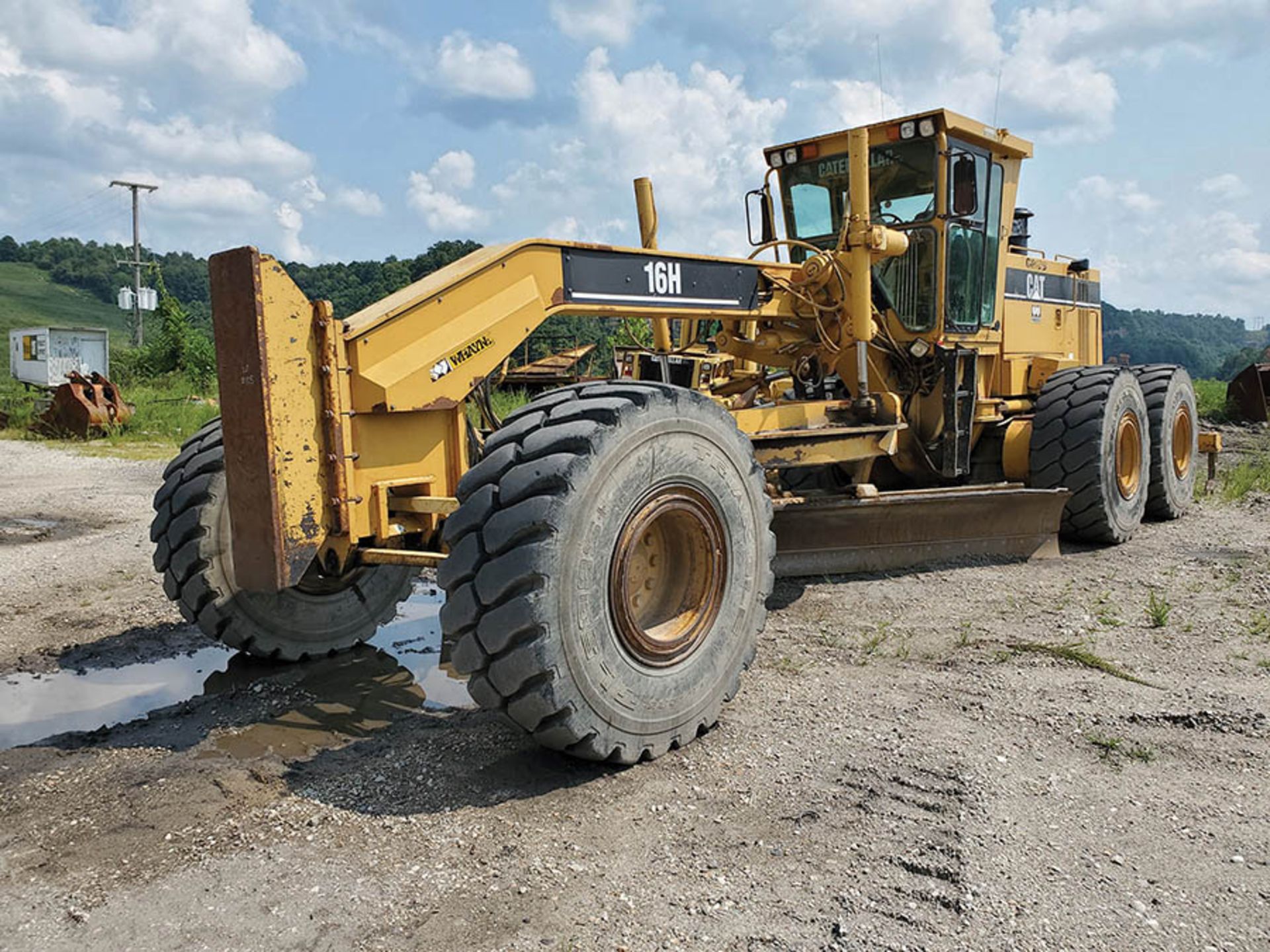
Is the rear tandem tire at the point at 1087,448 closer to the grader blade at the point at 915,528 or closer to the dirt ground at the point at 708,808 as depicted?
the grader blade at the point at 915,528

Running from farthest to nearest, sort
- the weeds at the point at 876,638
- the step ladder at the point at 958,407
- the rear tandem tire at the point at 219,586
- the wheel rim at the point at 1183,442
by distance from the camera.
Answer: the wheel rim at the point at 1183,442 < the step ladder at the point at 958,407 < the weeds at the point at 876,638 < the rear tandem tire at the point at 219,586

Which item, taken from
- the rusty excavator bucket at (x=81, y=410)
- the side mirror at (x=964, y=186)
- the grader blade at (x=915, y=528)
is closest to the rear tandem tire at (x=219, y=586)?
the grader blade at (x=915, y=528)

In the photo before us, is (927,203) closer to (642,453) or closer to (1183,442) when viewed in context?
(1183,442)

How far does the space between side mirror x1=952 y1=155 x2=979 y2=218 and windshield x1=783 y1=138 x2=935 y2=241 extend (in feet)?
0.50

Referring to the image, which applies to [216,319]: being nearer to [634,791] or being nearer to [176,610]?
[634,791]

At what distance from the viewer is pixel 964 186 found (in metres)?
7.21

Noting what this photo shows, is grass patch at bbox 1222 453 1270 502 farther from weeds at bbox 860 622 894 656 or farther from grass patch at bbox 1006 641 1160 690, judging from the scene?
weeds at bbox 860 622 894 656

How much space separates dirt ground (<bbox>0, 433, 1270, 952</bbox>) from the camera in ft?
8.75

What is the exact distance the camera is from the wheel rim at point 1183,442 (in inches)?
368

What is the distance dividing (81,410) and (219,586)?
15.7 m

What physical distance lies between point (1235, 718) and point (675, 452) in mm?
2456

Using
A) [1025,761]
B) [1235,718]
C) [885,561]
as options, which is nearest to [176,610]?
[885,561]

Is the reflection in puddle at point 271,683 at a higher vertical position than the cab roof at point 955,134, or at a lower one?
lower

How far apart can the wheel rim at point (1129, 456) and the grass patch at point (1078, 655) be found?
3440 mm
